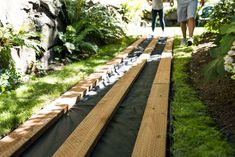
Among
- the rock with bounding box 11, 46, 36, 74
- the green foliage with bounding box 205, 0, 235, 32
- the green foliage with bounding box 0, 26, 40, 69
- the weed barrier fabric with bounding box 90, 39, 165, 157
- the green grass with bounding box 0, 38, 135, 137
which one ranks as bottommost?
the weed barrier fabric with bounding box 90, 39, 165, 157

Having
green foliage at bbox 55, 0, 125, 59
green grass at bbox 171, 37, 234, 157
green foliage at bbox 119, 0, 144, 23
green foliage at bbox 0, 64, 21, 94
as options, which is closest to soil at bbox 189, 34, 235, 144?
green grass at bbox 171, 37, 234, 157

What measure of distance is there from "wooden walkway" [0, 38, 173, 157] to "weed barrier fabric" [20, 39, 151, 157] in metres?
0.05

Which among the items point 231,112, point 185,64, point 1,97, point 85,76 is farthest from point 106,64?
point 231,112

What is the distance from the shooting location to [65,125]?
3211 millimetres

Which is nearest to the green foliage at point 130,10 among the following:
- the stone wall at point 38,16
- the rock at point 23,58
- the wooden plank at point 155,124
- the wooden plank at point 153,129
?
the stone wall at point 38,16

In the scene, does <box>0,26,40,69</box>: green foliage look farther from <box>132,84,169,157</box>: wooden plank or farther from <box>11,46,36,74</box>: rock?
<box>132,84,169,157</box>: wooden plank

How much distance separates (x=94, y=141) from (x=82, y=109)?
0.91 m

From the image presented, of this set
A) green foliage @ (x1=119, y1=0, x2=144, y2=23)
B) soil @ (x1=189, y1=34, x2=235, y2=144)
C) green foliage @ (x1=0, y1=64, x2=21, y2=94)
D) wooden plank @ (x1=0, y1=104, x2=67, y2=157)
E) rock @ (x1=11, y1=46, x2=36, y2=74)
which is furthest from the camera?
green foliage @ (x1=119, y1=0, x2=144, y2=23)

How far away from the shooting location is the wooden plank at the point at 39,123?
105 inches

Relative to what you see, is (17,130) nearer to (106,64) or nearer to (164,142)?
(164,142)

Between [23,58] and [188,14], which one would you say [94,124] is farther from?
[188,14]

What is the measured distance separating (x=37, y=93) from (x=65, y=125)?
3.49 feet

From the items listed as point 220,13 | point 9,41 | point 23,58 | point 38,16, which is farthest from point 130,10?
point 9,41

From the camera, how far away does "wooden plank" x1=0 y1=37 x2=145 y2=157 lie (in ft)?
8.76
